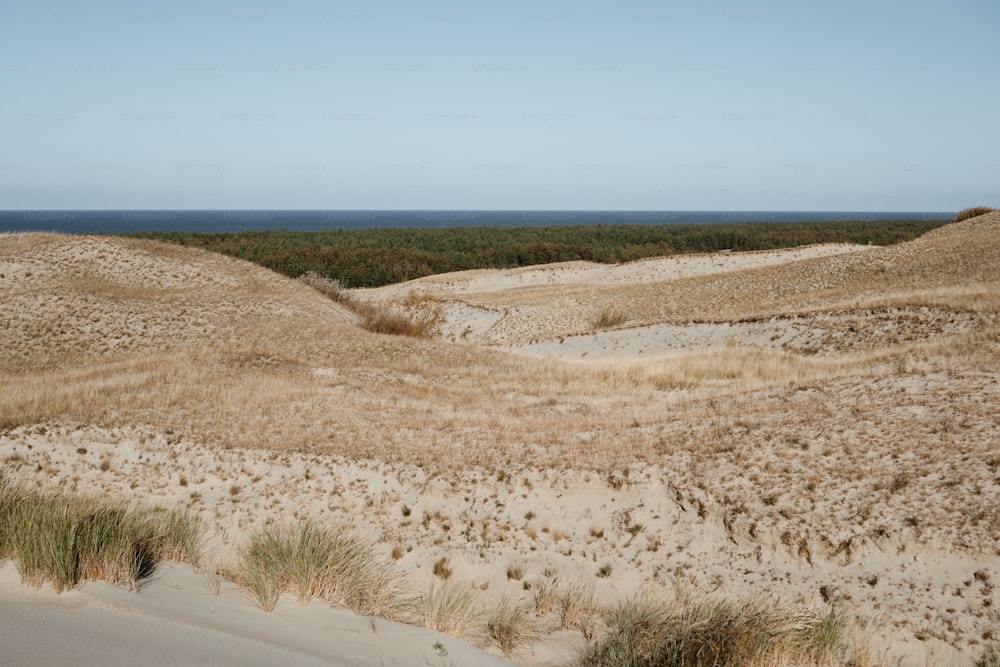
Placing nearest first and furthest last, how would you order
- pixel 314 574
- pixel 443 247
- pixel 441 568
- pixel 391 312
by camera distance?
pixel 314 574 < pixel 441 568 < pixel 391 312 < pixel 443 247

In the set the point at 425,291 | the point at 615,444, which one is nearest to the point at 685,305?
the point at 425,291

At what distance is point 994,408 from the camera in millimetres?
12141

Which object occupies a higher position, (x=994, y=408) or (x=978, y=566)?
(x=994, y=408)

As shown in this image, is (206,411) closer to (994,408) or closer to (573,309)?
(994,408)

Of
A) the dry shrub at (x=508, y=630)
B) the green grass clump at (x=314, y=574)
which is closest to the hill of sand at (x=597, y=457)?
the dry shrub at (x=508, y=630)

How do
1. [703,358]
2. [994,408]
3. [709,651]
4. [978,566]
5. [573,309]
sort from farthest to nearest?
[573,309]
[703,358]
[994,408]
[978,566]
[709,651]

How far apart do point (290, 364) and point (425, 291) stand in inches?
1526

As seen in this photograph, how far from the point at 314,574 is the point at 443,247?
121 metres

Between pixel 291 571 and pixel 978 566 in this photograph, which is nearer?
pixel 291 571

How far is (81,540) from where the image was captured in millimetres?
6398

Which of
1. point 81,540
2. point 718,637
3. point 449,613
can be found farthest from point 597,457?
point 81,540

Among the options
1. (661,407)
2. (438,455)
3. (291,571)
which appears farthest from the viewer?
(661,407)

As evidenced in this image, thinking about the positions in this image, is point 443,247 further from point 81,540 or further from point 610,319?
point 81,540

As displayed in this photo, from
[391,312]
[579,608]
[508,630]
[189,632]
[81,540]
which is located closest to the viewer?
[189,632]
